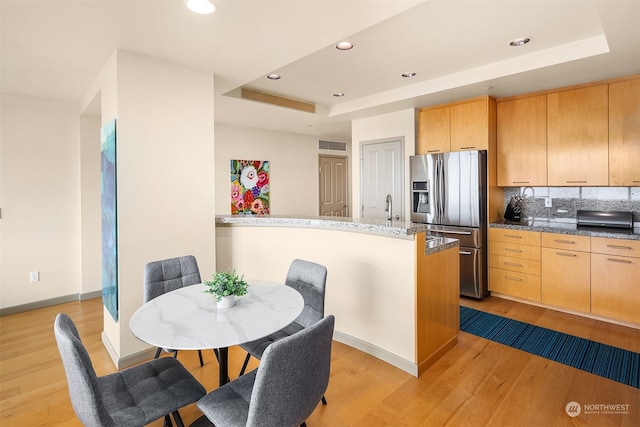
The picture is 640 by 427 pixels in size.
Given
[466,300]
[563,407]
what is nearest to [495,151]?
[466,300]

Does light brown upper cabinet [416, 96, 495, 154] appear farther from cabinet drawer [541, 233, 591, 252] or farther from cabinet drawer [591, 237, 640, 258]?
cabinet drawer [591, 237, 640, 258]

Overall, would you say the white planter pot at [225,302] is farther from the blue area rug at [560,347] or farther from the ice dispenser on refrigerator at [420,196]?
the ice dispenser on refrigerator at [420,196]

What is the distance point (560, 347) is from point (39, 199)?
5.79 meters

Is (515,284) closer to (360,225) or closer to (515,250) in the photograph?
(515,250)

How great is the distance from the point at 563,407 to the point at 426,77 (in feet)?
10.6

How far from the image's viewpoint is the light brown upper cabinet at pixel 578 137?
352 cm

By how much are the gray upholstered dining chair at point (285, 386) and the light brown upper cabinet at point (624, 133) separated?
3786mm

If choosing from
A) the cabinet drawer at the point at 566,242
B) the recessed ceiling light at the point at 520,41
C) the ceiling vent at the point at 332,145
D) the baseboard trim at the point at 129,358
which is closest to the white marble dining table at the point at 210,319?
the baseboard trim at the point at 129,358

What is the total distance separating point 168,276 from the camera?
8.02 ft

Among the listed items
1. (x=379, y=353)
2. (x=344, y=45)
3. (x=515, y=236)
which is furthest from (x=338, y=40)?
(x=515, y=236)

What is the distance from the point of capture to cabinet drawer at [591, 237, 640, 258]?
3203 mm

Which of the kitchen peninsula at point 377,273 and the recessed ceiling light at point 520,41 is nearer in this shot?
the kitchen peninsula at point 377,273

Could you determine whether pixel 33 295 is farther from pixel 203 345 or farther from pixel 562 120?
pixel 562 120

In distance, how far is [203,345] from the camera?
1421 mm
